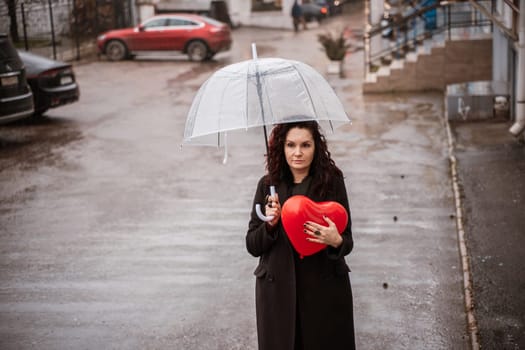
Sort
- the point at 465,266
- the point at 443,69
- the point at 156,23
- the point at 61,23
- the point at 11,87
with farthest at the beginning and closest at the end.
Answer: the point at 61,23 < the point at 156,23 < the point at 443,69 < the point at 11,87 < the point at 465,266

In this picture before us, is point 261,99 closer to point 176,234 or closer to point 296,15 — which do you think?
point 176,234

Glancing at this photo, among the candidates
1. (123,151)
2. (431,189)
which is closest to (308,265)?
(431,189)

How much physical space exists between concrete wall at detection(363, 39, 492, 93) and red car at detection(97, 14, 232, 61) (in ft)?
32.9

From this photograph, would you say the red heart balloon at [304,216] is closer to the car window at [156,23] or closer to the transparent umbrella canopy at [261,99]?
the transparent umbrella canopy at [261,99]

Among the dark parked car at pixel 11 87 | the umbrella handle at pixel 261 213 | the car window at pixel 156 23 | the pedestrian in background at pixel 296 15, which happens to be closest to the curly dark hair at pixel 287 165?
the umbrella handle at pixel 261 213

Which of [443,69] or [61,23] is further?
[61,23]

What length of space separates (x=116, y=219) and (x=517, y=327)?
17.9ft

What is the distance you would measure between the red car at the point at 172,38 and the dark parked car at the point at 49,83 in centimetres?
1108

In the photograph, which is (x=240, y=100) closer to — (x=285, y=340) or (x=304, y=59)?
(x=285, y=340)

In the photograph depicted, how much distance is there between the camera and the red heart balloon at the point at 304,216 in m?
4.49

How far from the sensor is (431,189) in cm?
1141

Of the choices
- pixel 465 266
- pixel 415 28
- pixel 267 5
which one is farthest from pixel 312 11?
pixel 465 266

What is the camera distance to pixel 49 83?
58.2ft

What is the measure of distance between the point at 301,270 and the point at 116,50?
26.1 metres
